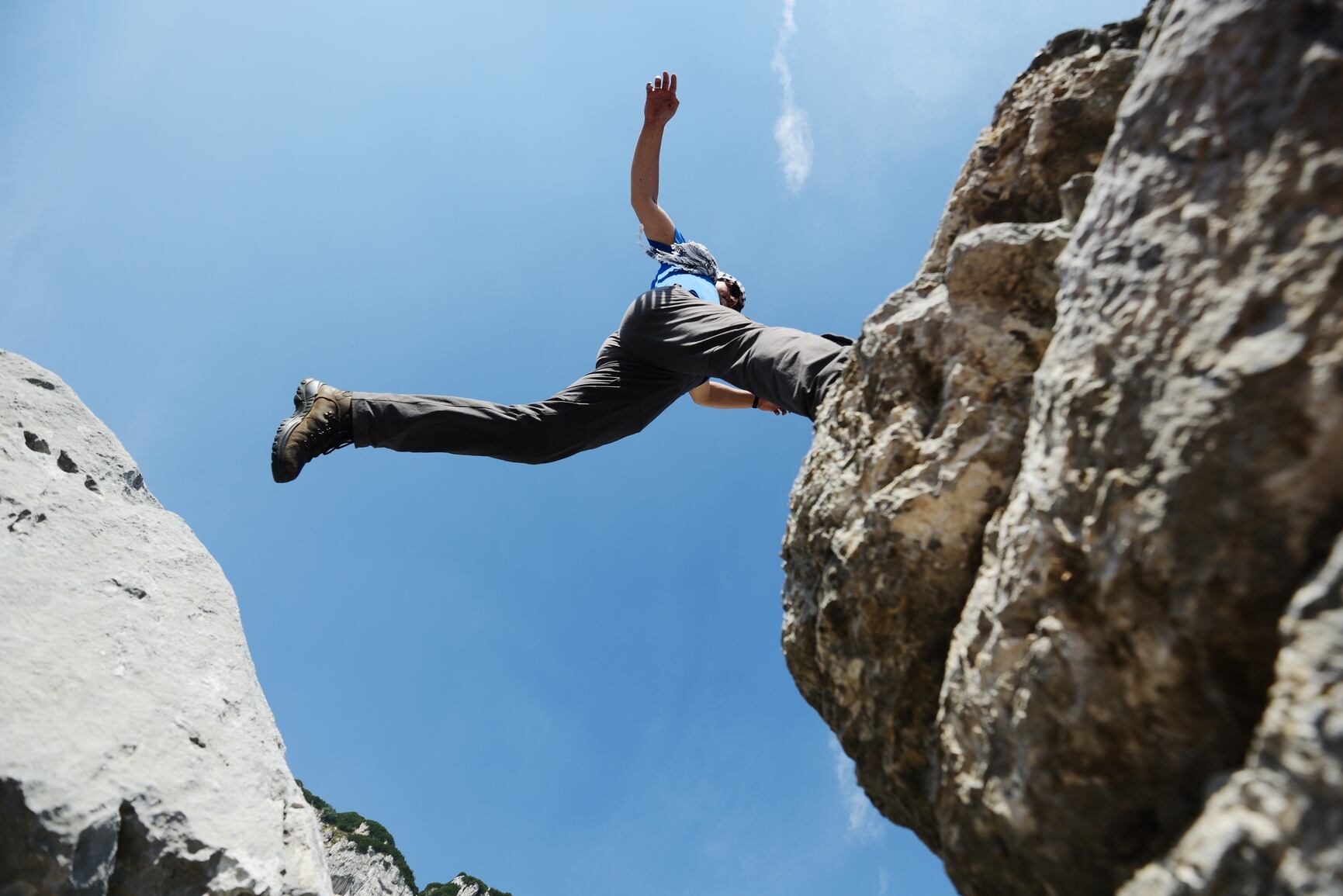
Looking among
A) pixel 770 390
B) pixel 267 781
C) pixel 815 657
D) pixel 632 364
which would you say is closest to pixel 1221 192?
pixel 815 657

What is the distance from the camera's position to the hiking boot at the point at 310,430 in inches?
197

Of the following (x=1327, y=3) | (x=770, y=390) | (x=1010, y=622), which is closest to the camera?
(x=1327, y=3)

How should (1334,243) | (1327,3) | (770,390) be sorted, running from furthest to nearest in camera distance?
(770,390) → (1327,3) → (1334,243)

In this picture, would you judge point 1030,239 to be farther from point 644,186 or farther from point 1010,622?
point 644,186

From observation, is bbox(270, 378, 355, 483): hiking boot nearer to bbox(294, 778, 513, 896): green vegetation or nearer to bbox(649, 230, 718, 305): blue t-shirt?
bbox(649, 230, 718, 305): blue t-shirt

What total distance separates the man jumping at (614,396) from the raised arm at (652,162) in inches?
18.8

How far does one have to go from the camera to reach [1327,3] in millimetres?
1931

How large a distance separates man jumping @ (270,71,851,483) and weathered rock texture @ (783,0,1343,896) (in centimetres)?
125

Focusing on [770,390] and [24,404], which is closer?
[770,390]

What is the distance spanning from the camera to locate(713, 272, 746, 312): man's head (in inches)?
260

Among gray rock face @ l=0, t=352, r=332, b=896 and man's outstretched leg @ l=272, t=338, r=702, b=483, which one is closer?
gray rock face @ l=0, t=352, r=332, b=896

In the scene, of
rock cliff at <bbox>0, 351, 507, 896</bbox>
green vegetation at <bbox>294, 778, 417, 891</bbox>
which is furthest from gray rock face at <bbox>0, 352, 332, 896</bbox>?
green vegetation at <bbox>294, 778, 417, 891</bbox>

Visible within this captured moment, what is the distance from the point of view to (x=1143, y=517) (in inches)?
80.7

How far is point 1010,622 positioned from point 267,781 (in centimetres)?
420
